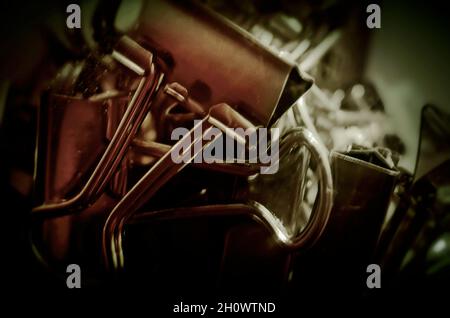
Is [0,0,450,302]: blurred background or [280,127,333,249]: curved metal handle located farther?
[0,0,450,302]: blurred background

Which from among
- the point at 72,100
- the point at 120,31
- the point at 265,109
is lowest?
the point at 265,109

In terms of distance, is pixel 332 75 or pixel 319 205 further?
pixel 332 75

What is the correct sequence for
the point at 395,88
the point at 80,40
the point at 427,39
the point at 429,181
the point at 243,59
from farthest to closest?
the point at 395,88 → the point at 427,39 → the point at 429,181 → the point at 80,40 → the point at 243,59

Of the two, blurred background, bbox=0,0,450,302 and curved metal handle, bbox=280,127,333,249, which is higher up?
blurred background, bbox=0,0,450,302

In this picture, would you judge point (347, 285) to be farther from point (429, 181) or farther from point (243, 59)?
point (243, 59)

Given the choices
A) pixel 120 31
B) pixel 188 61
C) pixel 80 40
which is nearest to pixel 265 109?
pixel 188 61

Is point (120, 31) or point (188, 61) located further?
point (120, 31)

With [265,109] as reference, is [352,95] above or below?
Result: above

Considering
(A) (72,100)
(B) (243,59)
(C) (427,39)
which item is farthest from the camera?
(C) (427,39)

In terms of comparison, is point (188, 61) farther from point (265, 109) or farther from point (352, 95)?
point (352, 95)

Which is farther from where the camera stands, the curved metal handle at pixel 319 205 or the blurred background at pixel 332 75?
the blurred background at pixel 332 75
